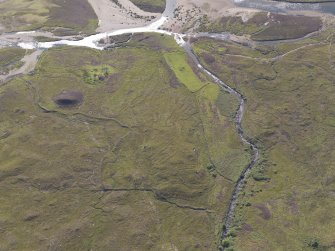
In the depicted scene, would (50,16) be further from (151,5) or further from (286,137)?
(286,137)

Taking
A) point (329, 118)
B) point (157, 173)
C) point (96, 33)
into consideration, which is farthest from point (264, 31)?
point (157, 173)

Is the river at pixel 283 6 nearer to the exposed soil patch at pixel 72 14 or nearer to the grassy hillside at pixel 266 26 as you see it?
the grassy hillside at pixel 266 26

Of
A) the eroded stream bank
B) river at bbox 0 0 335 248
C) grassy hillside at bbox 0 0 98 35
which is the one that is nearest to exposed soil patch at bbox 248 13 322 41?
river at bbox 0 0 335 248

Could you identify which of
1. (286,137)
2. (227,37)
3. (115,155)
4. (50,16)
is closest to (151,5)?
(227,37)

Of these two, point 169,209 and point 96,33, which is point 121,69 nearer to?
point 96,33

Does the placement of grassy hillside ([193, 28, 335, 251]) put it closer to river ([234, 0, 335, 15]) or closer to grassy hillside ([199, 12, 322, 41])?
grassy hillside ([199, 12, 322, 41])

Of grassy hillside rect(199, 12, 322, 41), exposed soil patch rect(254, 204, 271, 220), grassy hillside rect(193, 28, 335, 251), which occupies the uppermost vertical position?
grassy hillside rect(199, 12, 322, 41)
